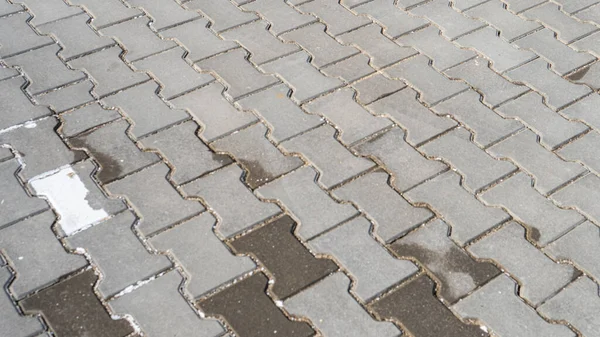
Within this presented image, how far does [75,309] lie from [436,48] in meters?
2.74

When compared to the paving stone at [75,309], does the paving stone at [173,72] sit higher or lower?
higher

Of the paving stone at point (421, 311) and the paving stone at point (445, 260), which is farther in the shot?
the paving stone at point (445, 260)

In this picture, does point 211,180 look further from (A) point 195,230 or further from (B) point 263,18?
(B) point 263,18

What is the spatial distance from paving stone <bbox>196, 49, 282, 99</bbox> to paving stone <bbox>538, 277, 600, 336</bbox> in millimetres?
1992

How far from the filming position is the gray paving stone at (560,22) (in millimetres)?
4780

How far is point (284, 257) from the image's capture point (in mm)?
3242

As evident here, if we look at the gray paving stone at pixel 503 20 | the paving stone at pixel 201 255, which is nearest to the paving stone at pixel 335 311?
the paving stone at pixel 201 255

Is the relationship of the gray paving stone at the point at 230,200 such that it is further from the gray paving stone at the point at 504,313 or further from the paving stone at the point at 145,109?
the gray paving stone at the point at 504,313

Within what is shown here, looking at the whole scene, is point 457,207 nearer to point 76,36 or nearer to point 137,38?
point 137,38

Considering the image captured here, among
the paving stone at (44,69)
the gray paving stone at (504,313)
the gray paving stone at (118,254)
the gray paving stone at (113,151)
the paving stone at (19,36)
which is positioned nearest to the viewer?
the gray paving stone at (504,313)

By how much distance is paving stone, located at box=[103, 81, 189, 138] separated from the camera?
3898 mm

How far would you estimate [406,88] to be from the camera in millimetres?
4238

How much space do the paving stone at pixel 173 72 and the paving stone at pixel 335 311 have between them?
5.18 feet

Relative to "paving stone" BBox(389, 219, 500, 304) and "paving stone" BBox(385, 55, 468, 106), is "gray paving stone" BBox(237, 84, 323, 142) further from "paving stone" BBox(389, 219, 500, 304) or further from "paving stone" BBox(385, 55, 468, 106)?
"paving stone" BBox(389, 219, 500, 304)
